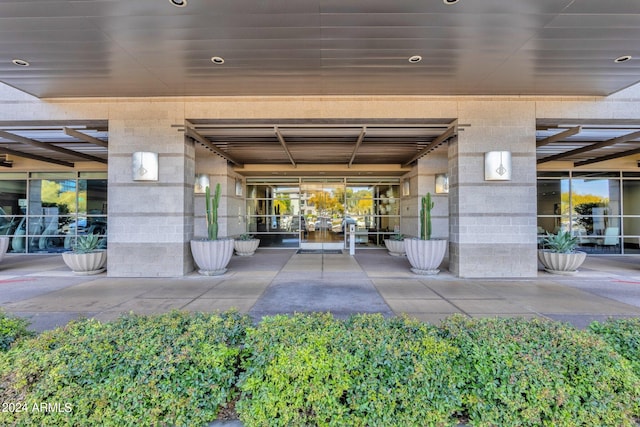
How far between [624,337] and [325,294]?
4044mm

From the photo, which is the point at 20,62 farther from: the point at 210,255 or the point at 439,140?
the point at 439,140

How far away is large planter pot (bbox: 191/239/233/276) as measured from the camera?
762 cm

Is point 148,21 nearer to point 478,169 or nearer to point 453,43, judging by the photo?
point 453,43

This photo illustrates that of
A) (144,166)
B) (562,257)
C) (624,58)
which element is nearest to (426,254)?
(562,257)

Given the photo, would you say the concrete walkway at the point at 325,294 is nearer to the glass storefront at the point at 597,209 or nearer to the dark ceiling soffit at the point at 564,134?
the dark ceiling soffit at the point at 564,134

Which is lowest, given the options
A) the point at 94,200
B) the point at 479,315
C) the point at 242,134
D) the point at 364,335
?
the point at 479,315

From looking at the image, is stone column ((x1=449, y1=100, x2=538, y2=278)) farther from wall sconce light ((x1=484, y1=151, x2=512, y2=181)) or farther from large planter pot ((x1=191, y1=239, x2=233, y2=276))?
large planter pot ((x1=191, y1=239, x2=233, y2=276))

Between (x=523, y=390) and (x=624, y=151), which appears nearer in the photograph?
(x=523, y=390)

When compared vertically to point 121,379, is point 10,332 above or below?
above

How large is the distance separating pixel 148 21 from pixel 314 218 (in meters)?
11.6

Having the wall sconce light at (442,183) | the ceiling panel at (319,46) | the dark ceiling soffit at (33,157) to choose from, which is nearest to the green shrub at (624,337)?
the ceiling panel at (319,46)

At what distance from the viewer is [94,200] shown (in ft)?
44.9

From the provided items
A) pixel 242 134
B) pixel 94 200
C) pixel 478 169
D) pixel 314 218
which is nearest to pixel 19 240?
pixel 94 200

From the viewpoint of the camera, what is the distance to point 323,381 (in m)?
2.20
